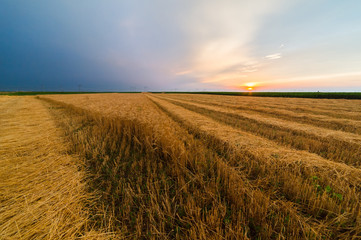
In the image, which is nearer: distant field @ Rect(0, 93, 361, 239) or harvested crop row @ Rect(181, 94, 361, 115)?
distant field @ Rect(0, 93, 361, 239)

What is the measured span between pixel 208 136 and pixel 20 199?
13.2 ft

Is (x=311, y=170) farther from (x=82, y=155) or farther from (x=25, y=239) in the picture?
(x=82, y=155)

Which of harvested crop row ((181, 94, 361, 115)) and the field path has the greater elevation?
harvested crop row ((181, 94, 361, 115))

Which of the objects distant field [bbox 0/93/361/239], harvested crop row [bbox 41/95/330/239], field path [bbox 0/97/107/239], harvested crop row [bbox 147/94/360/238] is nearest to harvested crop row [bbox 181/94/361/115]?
harvested crop row [bbox 147/94/360/238]

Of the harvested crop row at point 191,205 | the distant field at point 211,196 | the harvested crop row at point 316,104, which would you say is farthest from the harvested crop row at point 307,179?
the harvested crop row at point 316,104

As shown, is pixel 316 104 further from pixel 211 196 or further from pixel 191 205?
pixel 191 205

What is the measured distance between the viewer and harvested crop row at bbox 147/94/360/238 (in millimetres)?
1616

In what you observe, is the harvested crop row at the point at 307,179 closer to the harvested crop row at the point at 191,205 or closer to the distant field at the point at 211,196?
the distant field at the point at 211,196

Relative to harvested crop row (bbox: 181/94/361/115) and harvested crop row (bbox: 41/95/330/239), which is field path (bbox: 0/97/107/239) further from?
harvested crop row (bbox: 181/94/361/115)

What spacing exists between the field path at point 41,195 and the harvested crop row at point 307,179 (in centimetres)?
262

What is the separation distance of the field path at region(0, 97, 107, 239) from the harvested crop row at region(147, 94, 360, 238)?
2620 millimetres

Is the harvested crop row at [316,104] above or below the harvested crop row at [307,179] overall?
above

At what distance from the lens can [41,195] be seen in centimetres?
168

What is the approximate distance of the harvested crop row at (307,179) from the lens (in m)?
1.62
